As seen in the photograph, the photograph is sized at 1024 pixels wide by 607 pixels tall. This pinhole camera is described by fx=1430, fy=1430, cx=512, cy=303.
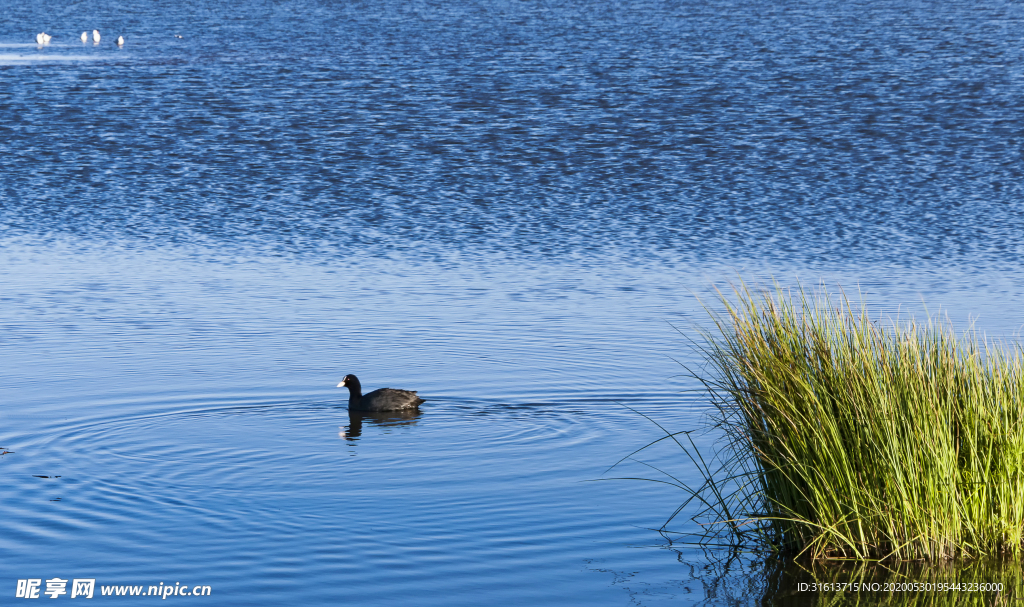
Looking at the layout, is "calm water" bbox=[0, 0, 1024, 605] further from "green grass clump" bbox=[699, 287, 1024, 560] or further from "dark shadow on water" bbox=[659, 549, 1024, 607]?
"green grass clump" bbox=[699, 287, 1024, 560]

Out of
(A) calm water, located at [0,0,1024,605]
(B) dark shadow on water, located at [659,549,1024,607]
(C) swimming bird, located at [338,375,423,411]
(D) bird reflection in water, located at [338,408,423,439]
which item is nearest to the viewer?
(B) dark shadow on water, located at [659,549,1024,607]

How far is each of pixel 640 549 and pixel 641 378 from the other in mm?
4425

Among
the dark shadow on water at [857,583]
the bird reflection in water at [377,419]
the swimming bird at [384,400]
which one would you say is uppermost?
the swimming bird at [384,400]

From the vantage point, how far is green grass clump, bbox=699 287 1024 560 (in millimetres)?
8102

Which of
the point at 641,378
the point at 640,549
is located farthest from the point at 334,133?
the point at 640,549

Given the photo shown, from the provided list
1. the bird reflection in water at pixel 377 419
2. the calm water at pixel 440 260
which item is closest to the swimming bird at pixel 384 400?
the bird reflection in water at pixel 377 419

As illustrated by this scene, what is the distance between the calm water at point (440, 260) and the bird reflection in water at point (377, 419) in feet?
0.21

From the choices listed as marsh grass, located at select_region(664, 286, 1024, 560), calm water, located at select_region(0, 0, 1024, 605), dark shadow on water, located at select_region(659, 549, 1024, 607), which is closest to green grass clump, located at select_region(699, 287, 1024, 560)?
marsh grass, located at select_region(664, 286, 1024, 560)

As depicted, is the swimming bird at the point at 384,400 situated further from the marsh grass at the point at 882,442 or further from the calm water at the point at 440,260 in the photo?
the marsh grass at the point at 882,442

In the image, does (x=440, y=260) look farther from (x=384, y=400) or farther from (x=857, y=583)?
(x=857, y=583)

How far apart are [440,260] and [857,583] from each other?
40.3ft

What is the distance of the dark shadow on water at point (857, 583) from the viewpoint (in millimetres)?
7867

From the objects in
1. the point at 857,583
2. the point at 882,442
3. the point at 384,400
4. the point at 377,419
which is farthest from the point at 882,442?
the point at 384,400

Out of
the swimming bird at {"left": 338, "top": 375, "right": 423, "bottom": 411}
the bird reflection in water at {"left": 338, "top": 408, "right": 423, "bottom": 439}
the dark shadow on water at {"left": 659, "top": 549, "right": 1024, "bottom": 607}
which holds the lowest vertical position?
the dark shadow on water at {"left": 659, "top": 549, "right": 1024, "bottom": 607}
